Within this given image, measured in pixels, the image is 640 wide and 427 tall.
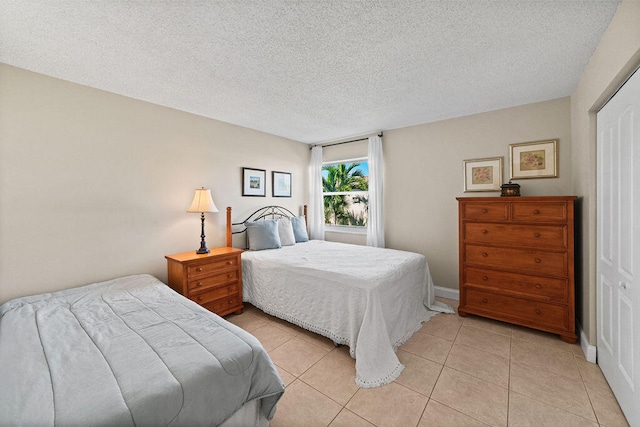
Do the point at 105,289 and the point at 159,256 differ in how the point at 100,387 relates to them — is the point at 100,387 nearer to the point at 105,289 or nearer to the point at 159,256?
the point at 105,289

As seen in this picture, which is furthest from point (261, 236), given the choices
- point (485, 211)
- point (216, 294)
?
point (485, 211)

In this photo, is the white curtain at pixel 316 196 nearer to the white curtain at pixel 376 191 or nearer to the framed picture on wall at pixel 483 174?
the white curtain at pixel 376 191

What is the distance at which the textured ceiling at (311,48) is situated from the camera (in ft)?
5.10

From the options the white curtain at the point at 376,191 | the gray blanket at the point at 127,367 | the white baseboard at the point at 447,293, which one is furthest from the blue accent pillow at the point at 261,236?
the white baseboard at the point at 447,293

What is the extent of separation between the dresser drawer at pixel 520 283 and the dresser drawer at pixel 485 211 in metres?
0.60

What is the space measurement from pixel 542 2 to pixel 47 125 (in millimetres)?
3891

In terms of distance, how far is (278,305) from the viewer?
294 cm

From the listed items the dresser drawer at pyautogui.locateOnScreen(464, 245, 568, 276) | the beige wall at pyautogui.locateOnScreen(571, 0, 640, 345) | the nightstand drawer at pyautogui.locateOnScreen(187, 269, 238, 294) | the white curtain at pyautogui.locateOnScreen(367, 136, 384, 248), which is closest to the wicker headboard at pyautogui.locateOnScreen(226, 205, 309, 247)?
the nightstand drawer at pyautogui.locateOnScreen(187, 269, 238, 294)

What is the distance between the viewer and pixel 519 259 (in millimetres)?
2730

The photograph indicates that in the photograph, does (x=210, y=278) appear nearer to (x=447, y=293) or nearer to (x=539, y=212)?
(x=447, y=293)

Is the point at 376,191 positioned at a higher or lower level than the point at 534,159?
lower

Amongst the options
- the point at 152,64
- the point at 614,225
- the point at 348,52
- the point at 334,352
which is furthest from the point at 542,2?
the point at 334,352

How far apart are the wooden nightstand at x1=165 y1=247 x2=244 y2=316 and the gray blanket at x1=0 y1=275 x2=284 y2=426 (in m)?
0.80

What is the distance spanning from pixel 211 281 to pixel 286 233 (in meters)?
1.37
